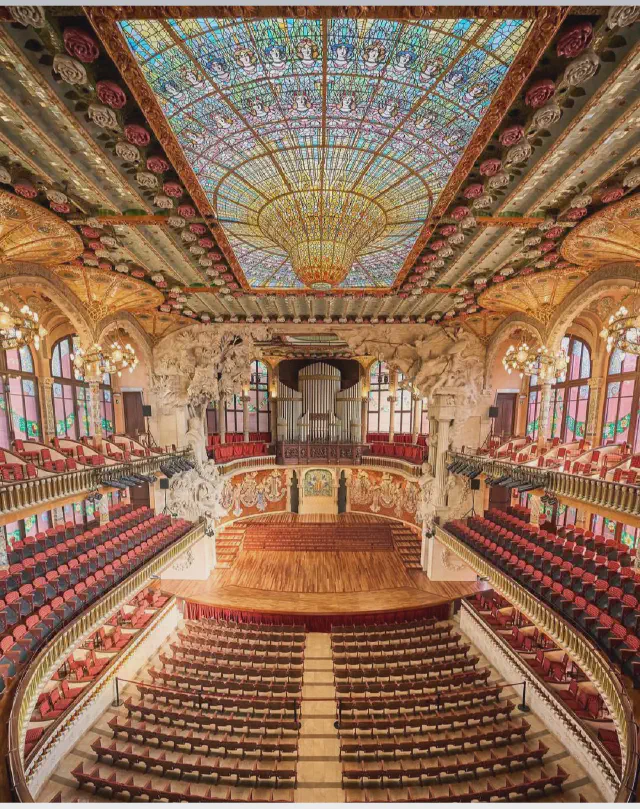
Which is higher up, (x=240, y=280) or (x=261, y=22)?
(x=261, y=22)

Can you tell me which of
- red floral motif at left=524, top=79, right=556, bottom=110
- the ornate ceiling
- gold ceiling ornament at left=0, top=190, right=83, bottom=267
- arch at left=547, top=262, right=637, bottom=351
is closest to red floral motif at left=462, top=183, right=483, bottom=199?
the ornate ceiling

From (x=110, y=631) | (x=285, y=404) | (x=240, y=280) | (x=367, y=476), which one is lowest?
(x=110, y=631)

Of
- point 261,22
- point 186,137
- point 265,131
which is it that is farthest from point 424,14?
point 186,137

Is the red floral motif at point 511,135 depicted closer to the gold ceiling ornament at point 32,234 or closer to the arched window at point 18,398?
the gold ceiling ornament at point 32,234

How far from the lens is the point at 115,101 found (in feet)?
14.5

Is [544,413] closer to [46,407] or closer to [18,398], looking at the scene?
[46,407]

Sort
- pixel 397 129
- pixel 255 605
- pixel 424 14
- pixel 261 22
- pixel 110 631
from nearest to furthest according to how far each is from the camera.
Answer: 1. pixel 424 14
2. pixel 261 22
3. pixel 397 129
4. pixel 110 631
5. pixel 255 605

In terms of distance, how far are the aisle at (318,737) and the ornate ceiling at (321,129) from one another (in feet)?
36.0

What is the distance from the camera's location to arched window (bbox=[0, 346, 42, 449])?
11.9 meters

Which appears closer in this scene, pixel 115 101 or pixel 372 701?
pixel 115 101

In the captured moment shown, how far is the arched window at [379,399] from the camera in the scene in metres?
21.6

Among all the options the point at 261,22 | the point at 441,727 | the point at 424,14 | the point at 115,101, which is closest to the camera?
the point at 424,14

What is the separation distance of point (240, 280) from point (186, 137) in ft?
16.5

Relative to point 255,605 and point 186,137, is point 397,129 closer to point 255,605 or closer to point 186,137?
point 186,137
